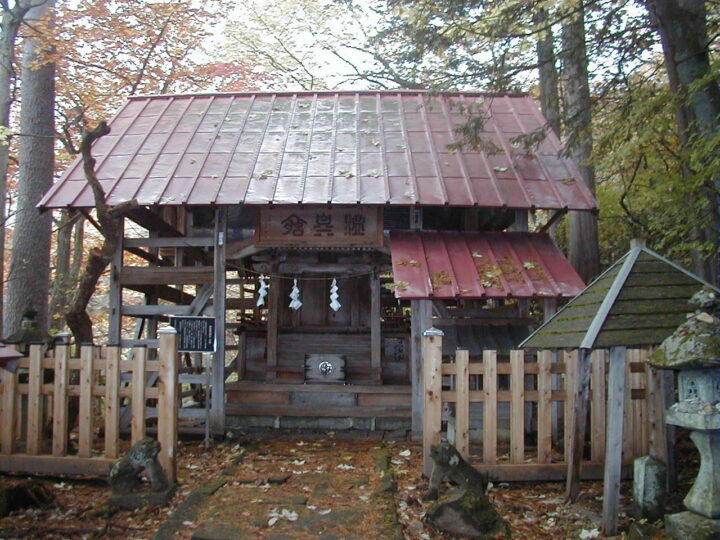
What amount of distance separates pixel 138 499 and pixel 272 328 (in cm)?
584

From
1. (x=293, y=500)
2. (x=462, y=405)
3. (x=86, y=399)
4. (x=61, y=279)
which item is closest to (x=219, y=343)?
(x=86, y=399)

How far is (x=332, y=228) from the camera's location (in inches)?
391

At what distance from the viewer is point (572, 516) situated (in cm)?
590

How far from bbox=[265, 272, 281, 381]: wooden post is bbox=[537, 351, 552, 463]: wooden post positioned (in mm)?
6301

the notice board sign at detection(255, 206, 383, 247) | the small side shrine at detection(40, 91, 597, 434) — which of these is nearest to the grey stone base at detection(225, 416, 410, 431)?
the small side shrine at detection(40, 91, 597, 434)

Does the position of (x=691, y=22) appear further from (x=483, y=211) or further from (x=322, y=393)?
(x=322, y=393)

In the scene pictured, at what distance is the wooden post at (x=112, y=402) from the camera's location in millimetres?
7039

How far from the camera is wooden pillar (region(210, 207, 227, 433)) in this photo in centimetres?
961

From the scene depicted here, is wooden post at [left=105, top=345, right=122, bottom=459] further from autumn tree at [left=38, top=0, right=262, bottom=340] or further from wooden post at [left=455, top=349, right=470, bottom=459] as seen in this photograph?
autumn tree at [left=38, top=0, right=262, bottom=340]

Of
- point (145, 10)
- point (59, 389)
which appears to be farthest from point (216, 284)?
point (145, 10)

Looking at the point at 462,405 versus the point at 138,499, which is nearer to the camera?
the point at 138,499

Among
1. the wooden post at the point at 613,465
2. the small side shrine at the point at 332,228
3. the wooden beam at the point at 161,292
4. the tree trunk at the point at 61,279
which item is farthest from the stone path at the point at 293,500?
the tree trunk at the point at 61,279

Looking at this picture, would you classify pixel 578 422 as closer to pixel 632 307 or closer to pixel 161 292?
pixel 632 307

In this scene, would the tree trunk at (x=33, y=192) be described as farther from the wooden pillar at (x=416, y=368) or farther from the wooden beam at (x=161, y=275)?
the wooden pillar at (x=416, y=368)
